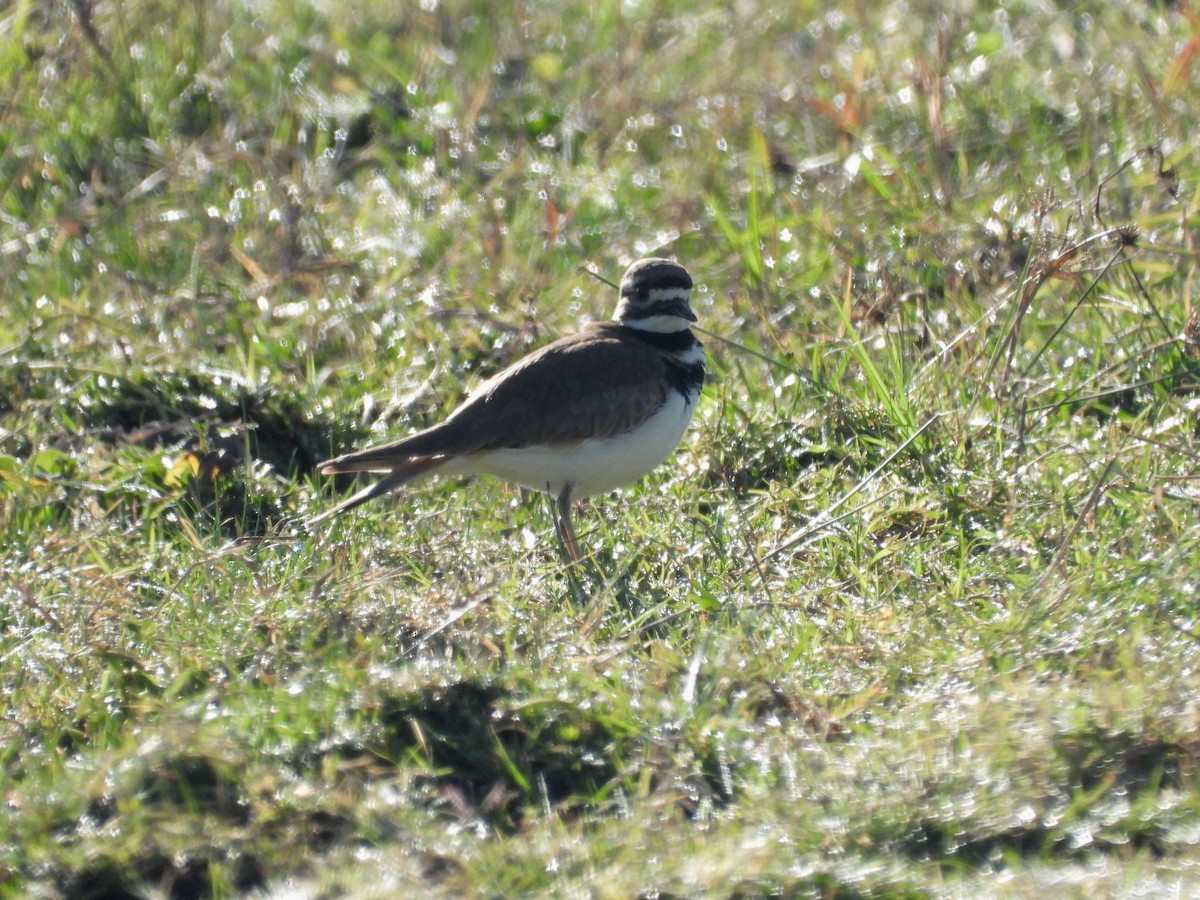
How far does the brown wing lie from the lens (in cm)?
566

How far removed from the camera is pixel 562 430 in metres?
5.83

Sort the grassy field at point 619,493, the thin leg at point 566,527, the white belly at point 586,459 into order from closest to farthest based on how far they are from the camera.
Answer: the grassy field at point 619,493
the thin leg at point 566,527
the white belly at point 586,459

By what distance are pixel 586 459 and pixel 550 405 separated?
0.25m

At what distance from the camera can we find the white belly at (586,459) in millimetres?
5793

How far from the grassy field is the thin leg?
8 centimetres

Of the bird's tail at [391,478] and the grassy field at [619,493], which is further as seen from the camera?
the bird's tail at [391,478]

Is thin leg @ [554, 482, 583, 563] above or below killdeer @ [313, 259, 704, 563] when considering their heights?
below

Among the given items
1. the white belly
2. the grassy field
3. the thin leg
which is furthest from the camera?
the white belly

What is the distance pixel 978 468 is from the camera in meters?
5.78

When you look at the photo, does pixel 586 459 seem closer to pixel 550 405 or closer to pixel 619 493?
pixel 550 405

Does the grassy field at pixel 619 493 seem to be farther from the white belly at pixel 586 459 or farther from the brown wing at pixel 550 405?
the brown wing at pixel 550 405

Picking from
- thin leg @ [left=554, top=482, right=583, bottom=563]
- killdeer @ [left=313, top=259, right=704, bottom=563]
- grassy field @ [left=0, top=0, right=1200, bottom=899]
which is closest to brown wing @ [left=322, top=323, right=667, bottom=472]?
killdeer @ [left=313, top=259, right=704, bottom=563]

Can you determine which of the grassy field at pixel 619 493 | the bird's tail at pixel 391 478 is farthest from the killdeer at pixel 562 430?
the grassy field at pixel 619 493

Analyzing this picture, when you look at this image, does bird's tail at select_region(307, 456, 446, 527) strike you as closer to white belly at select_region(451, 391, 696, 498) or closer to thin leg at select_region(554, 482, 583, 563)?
white belly at select_region(451, 391, 696, 498)
